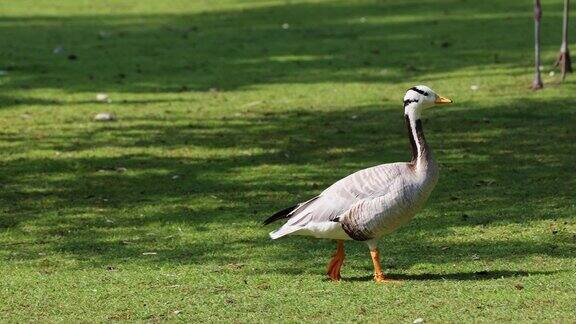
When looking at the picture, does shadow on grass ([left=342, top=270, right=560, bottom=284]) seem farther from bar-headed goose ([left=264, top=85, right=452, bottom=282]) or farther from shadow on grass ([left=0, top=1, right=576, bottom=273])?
shadow on grass ([left=0, top=1, right=576, bottom=273])

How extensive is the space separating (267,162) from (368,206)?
14.9 feet

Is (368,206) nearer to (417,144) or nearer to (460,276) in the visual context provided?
(417,144)

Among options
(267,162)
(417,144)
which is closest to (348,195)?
(417,144)

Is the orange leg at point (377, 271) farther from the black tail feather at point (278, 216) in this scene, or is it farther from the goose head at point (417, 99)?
the goose head at point (417, 99)

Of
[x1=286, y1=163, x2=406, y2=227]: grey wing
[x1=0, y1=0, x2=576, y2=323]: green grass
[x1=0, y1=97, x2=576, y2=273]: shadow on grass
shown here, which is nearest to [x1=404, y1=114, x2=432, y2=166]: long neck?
[x1=286, y1=163, x2=406, y2=227]: grey wing

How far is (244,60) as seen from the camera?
18.0 metres

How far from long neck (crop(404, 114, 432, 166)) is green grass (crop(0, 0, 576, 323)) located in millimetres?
686

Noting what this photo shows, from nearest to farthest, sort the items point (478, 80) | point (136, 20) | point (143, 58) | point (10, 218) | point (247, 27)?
point (10, 218), point (478, 80), point (143, 58), point (247, 27), point (136, 20)

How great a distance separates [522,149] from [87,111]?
16.6ft

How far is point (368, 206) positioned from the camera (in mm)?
7449

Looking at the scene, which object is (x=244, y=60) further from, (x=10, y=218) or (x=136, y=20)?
(x=10, y=218)

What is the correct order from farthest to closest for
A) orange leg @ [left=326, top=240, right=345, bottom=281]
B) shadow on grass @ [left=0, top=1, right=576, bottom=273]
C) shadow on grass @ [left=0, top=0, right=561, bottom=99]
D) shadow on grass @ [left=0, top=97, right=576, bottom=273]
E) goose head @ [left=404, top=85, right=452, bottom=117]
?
shadow on grass @ [left=0, top=0, right=561, bottom=99] < shadow on grass @ [left=0, top=1, right=576, bottom=273] < shadow on grass @ [left=0, top=97, right=576, bottom=273] < goose head @ [left=404, top=85, right=452, bottom=117] < orange leg @ [left=326, top=240, right=345, bottom=281]

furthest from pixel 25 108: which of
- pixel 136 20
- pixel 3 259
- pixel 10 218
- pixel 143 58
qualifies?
pixel 136 20

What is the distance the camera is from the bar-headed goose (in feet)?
24.5
